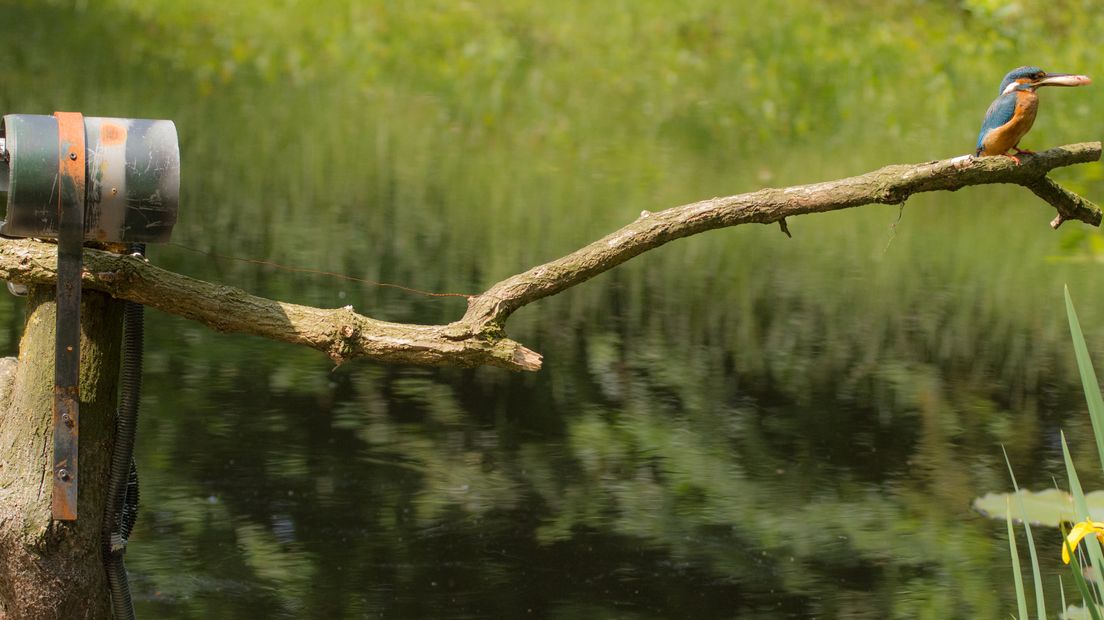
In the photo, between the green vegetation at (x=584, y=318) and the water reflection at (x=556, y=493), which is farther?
the green vegetation at (x=584, y=318)

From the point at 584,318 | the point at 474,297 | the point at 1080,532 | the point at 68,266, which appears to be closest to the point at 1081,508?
the point at 1080,532

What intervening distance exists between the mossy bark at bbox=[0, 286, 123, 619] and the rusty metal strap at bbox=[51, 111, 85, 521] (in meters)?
0.10

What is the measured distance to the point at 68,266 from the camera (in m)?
2.21

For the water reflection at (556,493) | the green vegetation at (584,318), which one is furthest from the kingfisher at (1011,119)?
the water reflection at (556,493)

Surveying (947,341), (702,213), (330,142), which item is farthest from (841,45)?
(702,213)

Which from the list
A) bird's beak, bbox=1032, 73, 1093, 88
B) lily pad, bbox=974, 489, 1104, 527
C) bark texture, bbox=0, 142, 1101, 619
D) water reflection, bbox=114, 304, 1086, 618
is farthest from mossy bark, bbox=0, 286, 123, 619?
lily pad, bbox=974, 489, 1104, 527

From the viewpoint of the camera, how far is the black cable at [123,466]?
2.42m

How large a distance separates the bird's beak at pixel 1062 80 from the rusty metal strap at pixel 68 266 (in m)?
1.85

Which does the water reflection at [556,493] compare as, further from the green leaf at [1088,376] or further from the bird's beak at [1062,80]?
the green leaf at [1088,376]

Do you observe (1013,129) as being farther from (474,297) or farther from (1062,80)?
(474,297)

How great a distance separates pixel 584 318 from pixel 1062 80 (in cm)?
364

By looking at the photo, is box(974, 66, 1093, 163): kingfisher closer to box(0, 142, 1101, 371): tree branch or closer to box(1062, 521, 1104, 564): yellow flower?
box(0, 142, 1101, 371): tree branch

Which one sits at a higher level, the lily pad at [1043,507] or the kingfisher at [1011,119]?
the kingfisher at [1011,119]

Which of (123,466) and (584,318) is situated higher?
(584,318)
